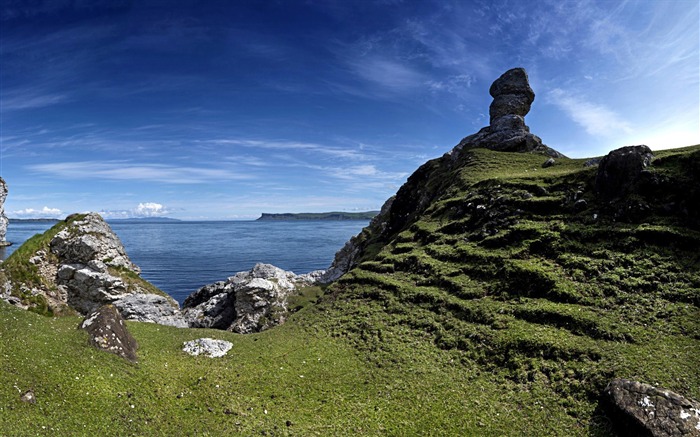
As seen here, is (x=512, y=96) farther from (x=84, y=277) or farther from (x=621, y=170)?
(x=84, y=277)

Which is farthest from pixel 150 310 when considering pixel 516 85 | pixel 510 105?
pixel 516 85

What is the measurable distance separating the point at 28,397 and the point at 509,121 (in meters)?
77.8

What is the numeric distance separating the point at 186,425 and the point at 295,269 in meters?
90.3

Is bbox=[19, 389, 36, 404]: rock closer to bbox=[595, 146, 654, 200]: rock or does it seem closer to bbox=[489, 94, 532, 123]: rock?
bbox=[595, 146, 654, 200]: rock

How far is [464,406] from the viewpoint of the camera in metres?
19.6

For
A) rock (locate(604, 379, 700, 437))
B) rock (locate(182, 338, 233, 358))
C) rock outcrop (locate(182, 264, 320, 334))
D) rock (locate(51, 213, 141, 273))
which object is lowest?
rock outcrop (locate(182, 264, 320, 334))

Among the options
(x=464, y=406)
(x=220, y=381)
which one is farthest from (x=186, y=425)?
(x=464, y=406)

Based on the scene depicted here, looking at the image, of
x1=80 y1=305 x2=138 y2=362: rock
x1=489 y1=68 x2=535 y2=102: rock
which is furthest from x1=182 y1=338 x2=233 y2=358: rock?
x1=489 y1=68 x2=535 y2=102: rock

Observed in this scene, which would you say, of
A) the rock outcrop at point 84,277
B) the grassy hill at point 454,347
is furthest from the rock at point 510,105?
the rock outcrop at point 84,277

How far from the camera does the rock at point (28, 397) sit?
14797mm

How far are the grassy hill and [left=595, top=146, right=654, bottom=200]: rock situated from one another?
123cm

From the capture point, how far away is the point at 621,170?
35438 mm

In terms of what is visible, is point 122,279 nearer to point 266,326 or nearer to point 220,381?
point 266,326

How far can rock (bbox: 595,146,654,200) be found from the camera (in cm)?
3481
